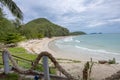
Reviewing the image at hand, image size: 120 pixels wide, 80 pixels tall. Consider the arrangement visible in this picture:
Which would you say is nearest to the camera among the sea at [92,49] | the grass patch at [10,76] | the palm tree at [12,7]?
the grass patch at [10,76]

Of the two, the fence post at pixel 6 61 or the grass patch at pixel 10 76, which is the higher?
the fence post at pixel 6 61

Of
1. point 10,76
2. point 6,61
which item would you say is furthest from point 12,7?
point 10,76

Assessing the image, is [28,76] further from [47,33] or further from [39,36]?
[47,33]

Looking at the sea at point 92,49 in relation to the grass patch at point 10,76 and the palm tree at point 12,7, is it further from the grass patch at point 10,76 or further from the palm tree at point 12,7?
the grass patch at point 10,76

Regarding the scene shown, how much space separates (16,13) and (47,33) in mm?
97823

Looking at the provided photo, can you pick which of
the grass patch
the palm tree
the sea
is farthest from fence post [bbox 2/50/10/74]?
the sea

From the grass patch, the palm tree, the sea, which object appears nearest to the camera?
the grass patch

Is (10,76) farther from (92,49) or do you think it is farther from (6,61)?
(92,49)

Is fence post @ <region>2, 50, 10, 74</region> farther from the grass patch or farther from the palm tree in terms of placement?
the palm tree

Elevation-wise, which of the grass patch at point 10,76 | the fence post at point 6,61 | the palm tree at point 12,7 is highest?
the palm tree at point 12,7

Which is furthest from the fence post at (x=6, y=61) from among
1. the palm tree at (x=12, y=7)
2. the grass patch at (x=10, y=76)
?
the palm tree at (x=12, y=7)

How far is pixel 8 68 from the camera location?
5.42 meters

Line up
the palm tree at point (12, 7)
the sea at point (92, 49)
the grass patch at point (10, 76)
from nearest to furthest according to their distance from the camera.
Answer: the grass patch at point (10, 76), the palm tree at point (12, 7), the sea at point (92, 49)

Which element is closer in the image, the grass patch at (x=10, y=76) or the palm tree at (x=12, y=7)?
the grass patch at (x=10, y=76)
